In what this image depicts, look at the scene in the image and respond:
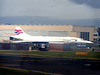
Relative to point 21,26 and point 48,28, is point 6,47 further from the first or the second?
point 48,28

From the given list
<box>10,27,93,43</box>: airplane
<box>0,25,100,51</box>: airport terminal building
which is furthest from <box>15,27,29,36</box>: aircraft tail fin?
<box>0,25,100,51</box>: airport terminal building

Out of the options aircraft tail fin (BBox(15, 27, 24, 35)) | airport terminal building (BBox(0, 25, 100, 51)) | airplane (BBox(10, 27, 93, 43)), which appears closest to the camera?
airport terminal building (BBox(0, 25, 100, 51))

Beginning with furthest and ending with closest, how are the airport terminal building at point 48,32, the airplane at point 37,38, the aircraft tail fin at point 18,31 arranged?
the airplane at point 37,38 < the aircraft tail fin at point 18,31 < the airport terminal building at point 48,32

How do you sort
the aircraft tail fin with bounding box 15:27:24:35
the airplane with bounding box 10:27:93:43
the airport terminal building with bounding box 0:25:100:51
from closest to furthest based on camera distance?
the airport terminal building with bounding box 0:25:100:51 → the aircraft tail fin with bounding box 15:27:24:35 → the airplane with bounding box 10:27:93:43

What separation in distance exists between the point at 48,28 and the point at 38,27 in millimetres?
3850

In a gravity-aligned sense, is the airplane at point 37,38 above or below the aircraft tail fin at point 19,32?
below

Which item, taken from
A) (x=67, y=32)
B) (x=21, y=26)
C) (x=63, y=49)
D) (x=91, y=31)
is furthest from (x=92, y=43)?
(x=21, y=26)

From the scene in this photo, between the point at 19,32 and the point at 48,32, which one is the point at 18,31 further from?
the point at 48,32

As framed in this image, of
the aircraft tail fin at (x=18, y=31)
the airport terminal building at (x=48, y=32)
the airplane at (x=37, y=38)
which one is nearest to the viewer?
the airport terminal building at (x=48, y=32)

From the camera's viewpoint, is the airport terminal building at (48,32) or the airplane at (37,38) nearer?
the airport terminal building at (48,32)

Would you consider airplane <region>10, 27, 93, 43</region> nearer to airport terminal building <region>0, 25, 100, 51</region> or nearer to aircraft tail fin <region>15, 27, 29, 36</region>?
aircraft tail fin <region>15, 27, 29, 36</region>

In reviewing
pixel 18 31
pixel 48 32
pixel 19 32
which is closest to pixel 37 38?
pixel 48 32

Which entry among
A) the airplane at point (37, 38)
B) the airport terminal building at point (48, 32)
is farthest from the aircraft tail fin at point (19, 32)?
the airport terminal building at point (48, 32)

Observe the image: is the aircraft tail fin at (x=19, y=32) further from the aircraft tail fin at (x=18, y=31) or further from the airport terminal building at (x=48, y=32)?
the airport terminal building at (x=48, y=32)
